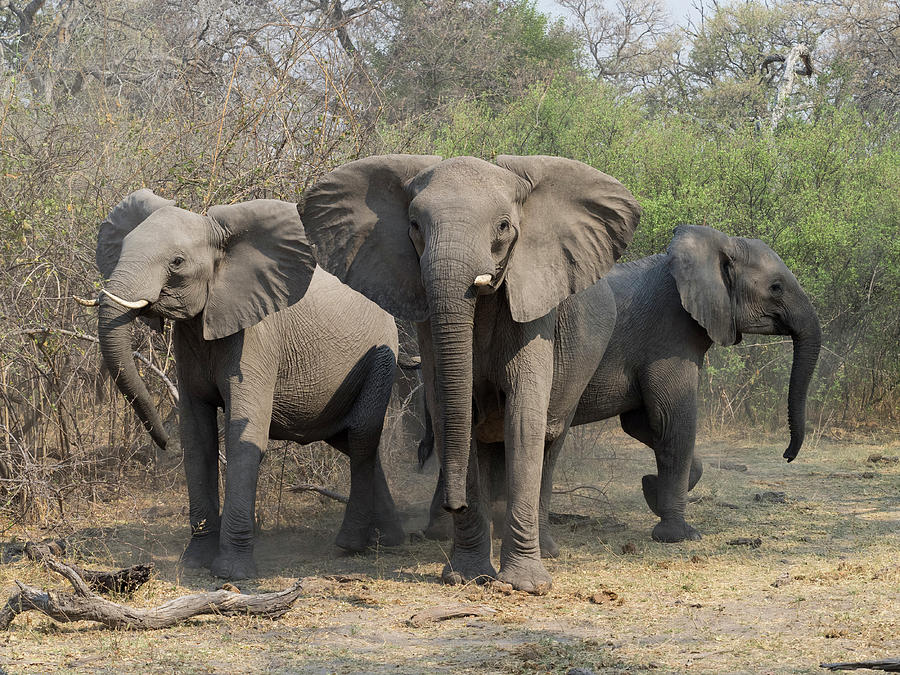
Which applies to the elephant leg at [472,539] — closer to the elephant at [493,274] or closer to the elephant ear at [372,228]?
the elephant at [493,274]

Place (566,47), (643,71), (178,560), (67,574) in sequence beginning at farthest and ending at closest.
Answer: (643,71), (566,47), (178,560), (67,574)

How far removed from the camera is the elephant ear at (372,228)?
5934 mm

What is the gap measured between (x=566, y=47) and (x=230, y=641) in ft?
70.4

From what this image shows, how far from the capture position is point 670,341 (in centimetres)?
786

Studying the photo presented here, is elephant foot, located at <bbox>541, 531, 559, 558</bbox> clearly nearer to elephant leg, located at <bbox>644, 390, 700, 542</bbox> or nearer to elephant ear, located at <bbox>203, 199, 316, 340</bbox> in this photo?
elephant leg, located at <bbox>644, 390, 700, 542</bbox>

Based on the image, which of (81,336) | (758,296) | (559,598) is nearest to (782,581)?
(559,598)

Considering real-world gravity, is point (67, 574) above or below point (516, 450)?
below

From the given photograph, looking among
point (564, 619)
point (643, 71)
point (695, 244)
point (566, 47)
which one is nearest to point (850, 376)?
point (695, 244)

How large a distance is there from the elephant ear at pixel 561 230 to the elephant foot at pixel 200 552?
240 cm

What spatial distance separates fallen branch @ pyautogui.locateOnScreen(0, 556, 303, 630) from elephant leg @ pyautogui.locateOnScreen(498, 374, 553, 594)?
1.25 metres

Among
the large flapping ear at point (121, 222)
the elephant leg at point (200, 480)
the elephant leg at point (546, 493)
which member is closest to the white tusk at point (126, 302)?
the large flapping ear at point (121, 222)

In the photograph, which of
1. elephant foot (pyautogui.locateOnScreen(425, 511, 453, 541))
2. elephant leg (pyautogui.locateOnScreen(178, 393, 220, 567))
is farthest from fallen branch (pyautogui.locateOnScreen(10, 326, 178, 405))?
elephant foot (pyautogui.locateOnScreen(425, 511, 453, 541))

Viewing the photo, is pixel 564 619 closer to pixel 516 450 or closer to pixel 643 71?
pixel 516 450

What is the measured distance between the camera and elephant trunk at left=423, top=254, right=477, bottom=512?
208 inches
